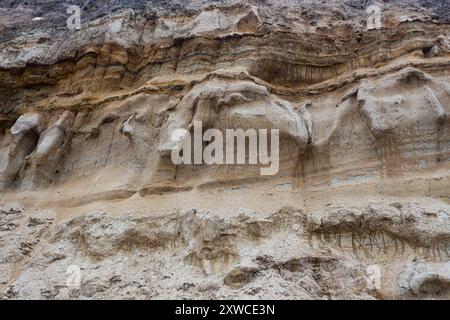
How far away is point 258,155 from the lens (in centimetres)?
872

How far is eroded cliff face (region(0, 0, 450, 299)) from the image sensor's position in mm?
7074

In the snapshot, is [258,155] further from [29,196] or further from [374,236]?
[29,196]

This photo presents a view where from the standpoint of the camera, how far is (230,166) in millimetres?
8781

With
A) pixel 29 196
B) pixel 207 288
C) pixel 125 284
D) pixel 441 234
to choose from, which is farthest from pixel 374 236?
pixel 29 196

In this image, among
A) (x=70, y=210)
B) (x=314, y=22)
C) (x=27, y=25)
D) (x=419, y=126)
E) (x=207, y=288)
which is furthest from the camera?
(x=27, y=25)

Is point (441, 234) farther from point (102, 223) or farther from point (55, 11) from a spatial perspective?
point (55, 11)

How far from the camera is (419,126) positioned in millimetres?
8203

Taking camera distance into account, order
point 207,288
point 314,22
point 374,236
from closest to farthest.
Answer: point 207,288, point 374,236, point 314,22

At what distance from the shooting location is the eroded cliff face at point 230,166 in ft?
23.2

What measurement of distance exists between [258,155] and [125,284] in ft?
11.6

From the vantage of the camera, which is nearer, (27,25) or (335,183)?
(335,183)

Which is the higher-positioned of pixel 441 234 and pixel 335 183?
pixel 335 183

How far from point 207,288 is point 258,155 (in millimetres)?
3033

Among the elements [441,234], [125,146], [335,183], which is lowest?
[441,234]
